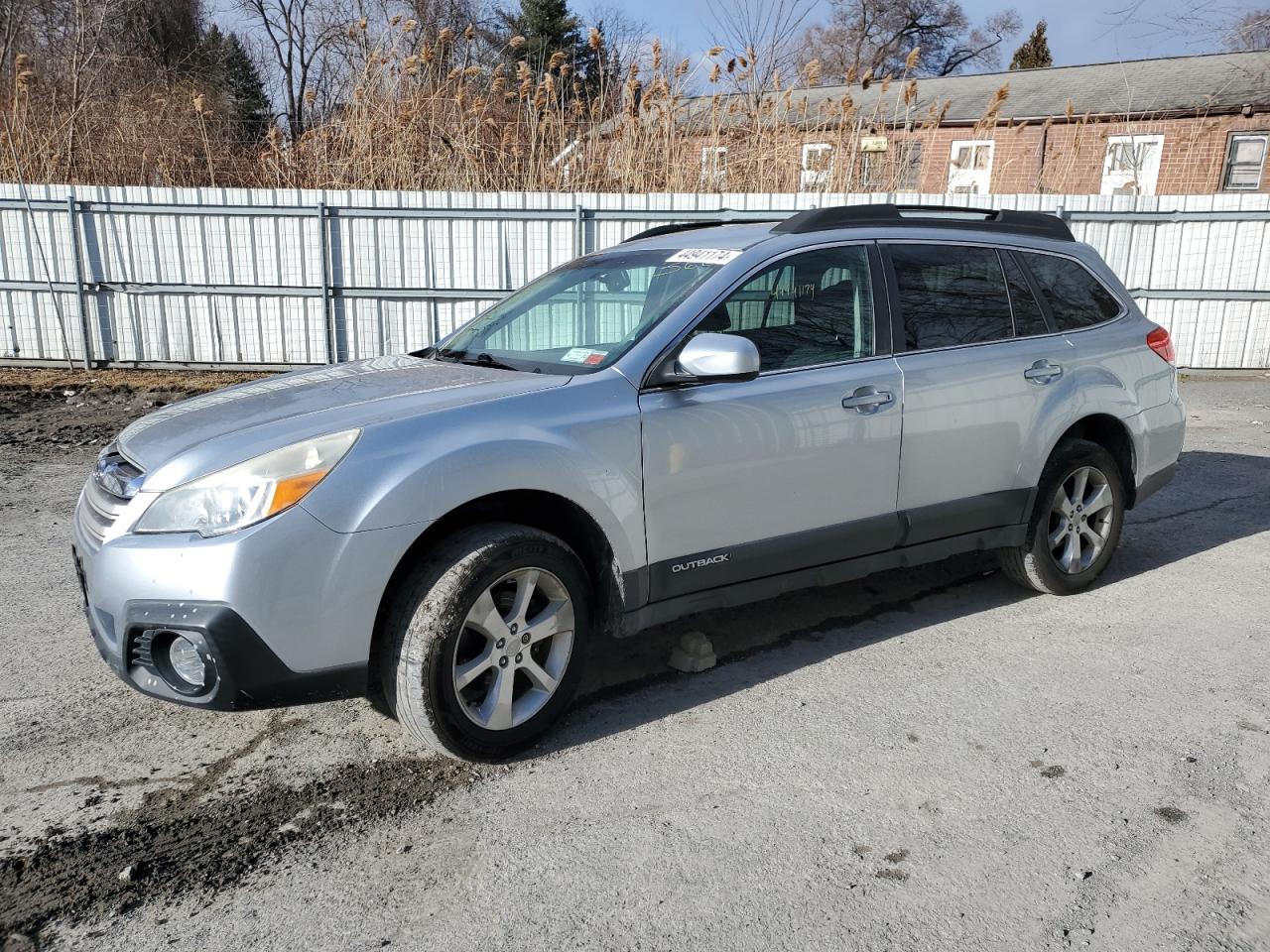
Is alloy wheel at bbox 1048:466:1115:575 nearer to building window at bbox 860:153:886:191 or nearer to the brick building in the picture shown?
building window at bbox 860:153:886:191

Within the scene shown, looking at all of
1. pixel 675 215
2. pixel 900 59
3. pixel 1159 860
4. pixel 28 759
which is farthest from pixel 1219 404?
pixel 900 59

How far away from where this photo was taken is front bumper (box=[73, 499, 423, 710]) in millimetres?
2779

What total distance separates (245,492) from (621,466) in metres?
1.19

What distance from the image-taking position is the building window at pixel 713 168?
1253 centimetres

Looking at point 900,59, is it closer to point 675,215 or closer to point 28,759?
point 675,215

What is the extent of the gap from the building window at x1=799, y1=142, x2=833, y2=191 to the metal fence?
0.87 m

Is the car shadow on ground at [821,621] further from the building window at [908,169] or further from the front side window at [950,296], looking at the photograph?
the building window at [908,169]

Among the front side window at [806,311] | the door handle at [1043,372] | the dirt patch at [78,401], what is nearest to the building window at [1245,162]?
the dirt patch at [78,401]

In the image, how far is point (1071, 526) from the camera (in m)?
4.79

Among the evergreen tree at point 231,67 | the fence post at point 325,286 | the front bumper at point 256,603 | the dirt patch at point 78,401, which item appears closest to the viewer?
the front bumper at point 256,603

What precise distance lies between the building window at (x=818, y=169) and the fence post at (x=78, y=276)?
28.2 ft

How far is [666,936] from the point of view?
244 centimetres

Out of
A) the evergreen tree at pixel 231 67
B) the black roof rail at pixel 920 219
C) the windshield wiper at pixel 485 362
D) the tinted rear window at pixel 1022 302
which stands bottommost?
the windshield wiper at pixel 485 362

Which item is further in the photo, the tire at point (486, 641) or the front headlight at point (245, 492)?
the tire at point (486, 641)
